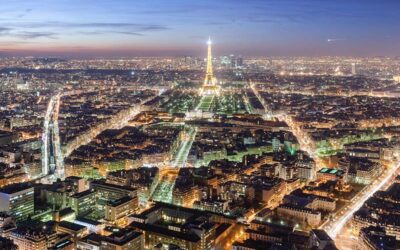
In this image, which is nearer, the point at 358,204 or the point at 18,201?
the point at 18,201

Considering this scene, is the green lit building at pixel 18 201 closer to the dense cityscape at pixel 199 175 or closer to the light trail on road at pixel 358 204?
the dense cityscape at pixel 199 175

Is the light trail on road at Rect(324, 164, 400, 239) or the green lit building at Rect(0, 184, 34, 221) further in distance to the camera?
the green lit building at Rect(0, 184, 34, 221)

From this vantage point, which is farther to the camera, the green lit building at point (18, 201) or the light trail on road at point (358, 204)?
the green lit building at point (18, 201)

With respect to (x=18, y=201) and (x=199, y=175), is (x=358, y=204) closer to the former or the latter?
(x=199, y=175)

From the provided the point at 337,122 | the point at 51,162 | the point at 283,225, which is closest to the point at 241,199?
the point at 283,225

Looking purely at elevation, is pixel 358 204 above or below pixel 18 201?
below

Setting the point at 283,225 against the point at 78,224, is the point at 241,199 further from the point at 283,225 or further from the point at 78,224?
the point at 78,224

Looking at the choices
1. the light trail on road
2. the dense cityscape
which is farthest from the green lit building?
the light trail on road

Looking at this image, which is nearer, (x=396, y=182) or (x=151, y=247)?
(x=151, y=247)

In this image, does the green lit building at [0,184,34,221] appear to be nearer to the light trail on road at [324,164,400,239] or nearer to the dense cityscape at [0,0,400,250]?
the dense cityscape at [0,0,400,250]

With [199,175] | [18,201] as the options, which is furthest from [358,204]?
[18,201]

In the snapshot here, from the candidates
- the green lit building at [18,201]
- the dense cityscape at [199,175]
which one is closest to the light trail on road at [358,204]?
the dense cityscape at [199,175]
